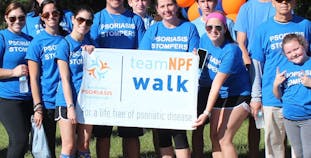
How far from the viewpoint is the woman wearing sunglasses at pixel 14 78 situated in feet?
23.2

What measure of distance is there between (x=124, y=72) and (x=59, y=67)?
0.67 m

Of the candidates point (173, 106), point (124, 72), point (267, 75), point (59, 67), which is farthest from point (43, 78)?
point (267, 75)

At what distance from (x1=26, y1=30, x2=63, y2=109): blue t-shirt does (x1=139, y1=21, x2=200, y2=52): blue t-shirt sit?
912mm

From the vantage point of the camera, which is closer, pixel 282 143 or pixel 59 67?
pixel 59 67

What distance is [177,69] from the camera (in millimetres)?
6969

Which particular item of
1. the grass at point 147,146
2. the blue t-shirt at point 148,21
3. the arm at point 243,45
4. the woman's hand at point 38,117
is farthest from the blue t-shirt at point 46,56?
the grass at point 147,146

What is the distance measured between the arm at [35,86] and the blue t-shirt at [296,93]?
2.42 meters

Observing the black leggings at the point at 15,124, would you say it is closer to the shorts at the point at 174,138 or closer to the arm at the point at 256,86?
the shorts at the point at 174,138

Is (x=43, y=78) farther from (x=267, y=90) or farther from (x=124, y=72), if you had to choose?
(x=267, y=90)

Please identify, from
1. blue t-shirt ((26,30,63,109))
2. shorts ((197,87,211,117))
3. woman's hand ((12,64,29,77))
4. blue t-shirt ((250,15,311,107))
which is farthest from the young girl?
woman's hand ((12,64,29,77))

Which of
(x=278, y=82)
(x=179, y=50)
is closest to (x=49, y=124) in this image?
(x=179, y=50)

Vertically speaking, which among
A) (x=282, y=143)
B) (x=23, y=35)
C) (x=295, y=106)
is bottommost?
(x=282, y=143)

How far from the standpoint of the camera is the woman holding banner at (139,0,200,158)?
6996 mm

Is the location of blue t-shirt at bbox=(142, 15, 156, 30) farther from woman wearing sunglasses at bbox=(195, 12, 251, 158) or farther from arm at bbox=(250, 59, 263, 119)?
arm at bbox=(250, 59, 263, 119)
